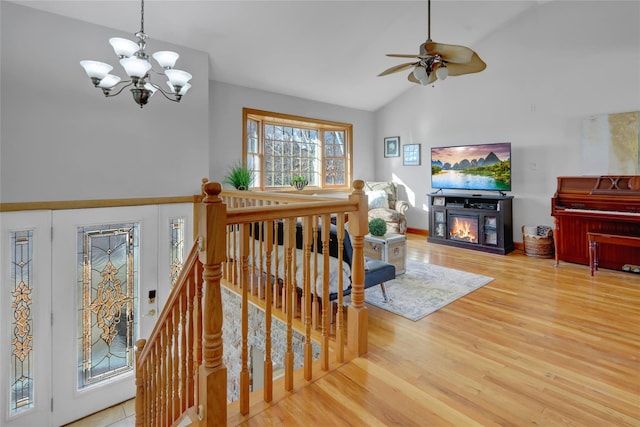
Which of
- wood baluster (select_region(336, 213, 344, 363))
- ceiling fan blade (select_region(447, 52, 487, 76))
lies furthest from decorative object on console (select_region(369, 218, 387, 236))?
wood baluster (select_region(336, 213, 344, 363))

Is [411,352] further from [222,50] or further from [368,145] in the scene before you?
[368,145]

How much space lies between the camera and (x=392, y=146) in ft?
23.2

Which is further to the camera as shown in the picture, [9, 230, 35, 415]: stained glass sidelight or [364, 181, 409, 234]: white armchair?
[364, 181, 409, 234]: white armchair

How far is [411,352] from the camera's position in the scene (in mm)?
2221

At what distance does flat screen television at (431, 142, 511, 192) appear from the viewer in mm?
5188

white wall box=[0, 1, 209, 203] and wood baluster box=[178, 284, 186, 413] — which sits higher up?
white wall box=[0, 1, 209, 203]

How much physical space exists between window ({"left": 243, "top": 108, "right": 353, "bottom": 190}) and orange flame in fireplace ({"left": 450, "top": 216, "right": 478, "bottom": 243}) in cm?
236

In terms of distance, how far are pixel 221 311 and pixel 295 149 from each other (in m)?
5.04

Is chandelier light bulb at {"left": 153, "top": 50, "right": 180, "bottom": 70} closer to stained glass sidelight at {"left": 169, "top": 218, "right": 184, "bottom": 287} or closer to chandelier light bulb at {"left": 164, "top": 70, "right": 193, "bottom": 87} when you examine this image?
chandelier light bulb at {"left": 164, "top": 70, "right": 193, "bottom": 87}

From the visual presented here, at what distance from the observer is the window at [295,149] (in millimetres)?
5465

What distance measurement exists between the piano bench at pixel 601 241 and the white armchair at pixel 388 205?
9.00ft

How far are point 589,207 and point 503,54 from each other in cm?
280

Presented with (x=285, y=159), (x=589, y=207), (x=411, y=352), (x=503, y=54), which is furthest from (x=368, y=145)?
(x=411, y=352)

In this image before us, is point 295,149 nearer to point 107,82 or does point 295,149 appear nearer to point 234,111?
point 234,111
